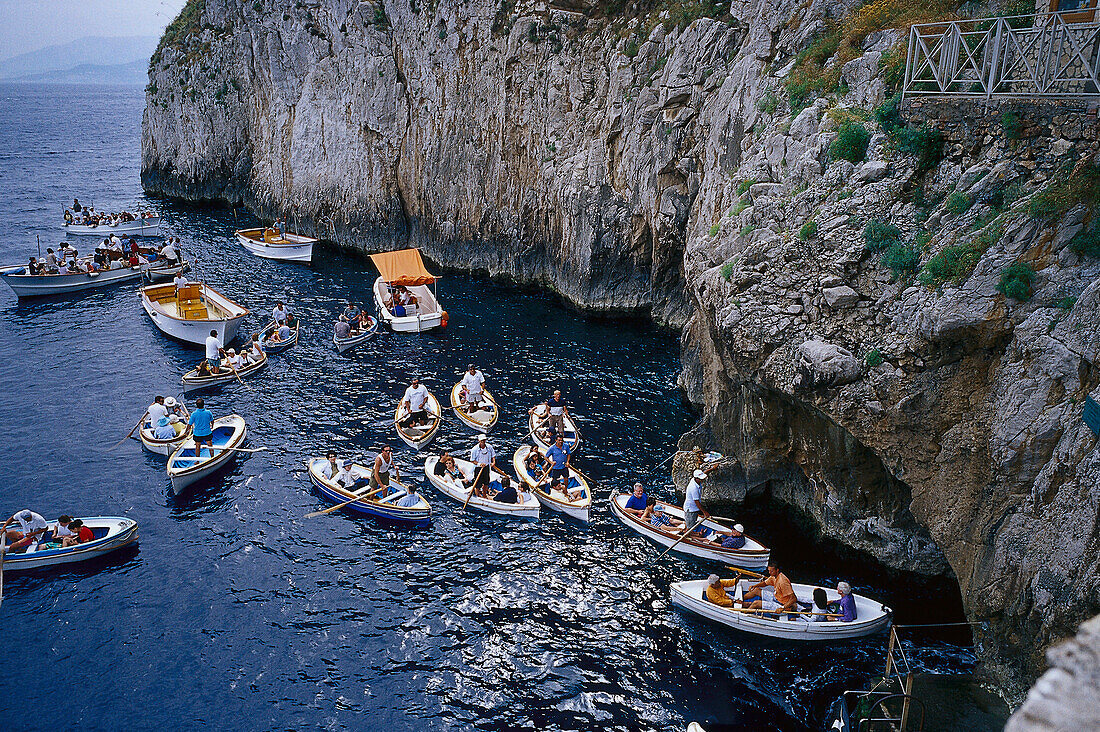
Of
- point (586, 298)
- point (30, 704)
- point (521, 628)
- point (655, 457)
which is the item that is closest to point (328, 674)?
point (521, 628)

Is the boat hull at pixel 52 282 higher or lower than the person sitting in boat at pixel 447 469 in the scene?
higher

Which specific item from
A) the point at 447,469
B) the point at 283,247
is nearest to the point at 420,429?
the point at 447,469

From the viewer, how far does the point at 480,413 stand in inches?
1144

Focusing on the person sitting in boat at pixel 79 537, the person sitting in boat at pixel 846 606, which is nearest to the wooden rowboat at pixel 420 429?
the person sitting in boat at pixel 79 537

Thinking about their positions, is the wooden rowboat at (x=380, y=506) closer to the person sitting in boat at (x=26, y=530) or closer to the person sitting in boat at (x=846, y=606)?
the person sitting in boat at (x=26, y=530)

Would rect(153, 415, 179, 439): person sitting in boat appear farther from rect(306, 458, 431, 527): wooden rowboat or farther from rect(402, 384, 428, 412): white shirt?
rect(402, 384, 428, 412): white shirt

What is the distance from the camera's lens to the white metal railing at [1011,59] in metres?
16.1

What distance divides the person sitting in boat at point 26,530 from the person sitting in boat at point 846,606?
21919 mm

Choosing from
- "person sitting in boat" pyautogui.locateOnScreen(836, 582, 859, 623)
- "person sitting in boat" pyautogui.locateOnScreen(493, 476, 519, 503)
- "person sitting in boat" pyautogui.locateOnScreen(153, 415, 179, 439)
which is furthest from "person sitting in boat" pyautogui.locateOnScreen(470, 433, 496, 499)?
"person sitting in boat" pyautogui.locateOnScreen(153, 415, 179, 439)

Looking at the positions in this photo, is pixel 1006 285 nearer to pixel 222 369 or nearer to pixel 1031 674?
pixel 1031 674

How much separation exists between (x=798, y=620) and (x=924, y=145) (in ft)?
41.1

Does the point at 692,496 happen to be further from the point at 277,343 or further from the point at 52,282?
the point at 52,282

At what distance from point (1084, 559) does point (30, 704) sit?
21806 millimetres

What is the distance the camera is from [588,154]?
40.9 m
